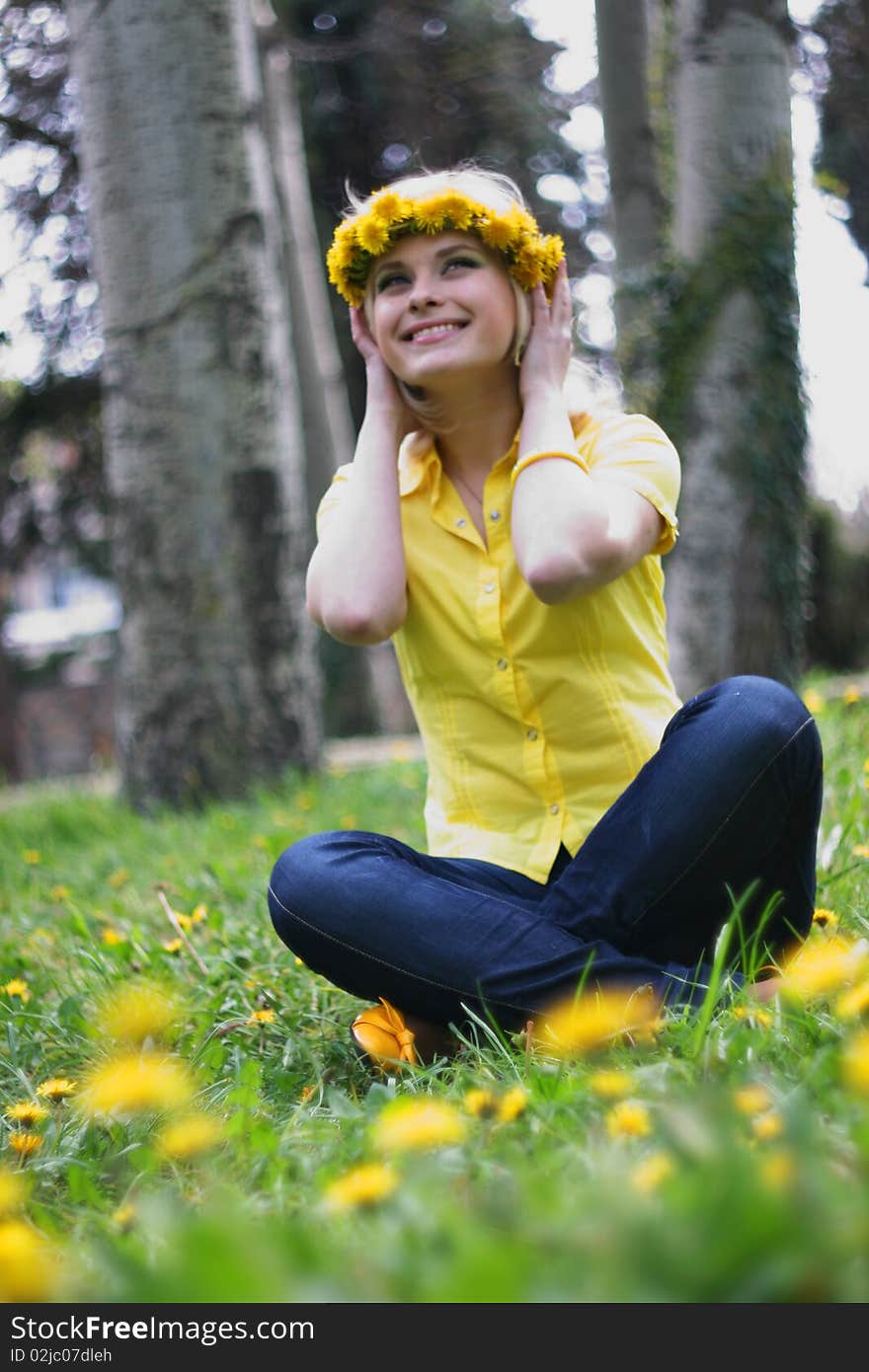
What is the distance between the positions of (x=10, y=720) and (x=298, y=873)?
1029 cm

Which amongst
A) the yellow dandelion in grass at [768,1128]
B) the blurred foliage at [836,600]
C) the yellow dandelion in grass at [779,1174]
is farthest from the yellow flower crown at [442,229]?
the blurred foliage at [836,600]

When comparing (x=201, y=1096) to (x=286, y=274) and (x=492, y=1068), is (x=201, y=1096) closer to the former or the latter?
(x=492, y=1068)

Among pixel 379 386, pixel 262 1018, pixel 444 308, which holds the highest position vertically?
pixel 444 308

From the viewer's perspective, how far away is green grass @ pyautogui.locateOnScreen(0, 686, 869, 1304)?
81 cm

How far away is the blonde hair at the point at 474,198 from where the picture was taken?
2311mm

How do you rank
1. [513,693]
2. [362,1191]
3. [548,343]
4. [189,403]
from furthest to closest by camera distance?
[189,403], [548,343], [513,693], [362,1191]

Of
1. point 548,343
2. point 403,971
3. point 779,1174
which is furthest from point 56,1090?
point 548,343

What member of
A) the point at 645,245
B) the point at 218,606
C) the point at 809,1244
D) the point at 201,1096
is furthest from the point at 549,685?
the point at 645,245

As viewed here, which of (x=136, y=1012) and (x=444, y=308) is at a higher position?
(x=444, y=308)

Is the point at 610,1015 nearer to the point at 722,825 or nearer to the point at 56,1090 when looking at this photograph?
the point at 722,825

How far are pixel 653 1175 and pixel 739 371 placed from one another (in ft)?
12.5

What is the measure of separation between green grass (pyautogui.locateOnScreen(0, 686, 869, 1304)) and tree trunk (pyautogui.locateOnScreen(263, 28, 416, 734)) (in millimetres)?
6348

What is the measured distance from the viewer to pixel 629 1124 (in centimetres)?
116

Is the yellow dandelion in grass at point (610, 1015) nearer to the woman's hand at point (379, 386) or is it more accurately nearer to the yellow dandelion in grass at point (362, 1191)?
the yellow dandelion in grass at point (362, 1191)
